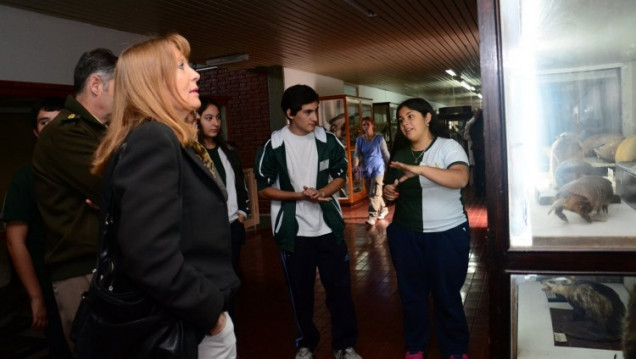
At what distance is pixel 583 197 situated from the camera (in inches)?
46.0

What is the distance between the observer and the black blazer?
4.18 ft

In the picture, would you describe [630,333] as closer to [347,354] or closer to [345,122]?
[347,354]

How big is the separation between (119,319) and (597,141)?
1.33m

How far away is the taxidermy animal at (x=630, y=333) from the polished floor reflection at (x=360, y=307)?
2.05m

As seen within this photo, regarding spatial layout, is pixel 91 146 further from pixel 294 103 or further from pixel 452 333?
pixel 452 333

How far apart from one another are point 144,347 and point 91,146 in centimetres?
88

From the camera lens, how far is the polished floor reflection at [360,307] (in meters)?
3.45

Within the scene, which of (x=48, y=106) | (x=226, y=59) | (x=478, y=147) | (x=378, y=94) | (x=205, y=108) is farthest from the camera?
(x=378, y=94)

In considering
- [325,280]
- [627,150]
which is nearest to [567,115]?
[627,150]

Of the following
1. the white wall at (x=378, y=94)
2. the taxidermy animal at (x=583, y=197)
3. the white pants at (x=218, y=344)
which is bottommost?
the white pants at (x=218, y=344)

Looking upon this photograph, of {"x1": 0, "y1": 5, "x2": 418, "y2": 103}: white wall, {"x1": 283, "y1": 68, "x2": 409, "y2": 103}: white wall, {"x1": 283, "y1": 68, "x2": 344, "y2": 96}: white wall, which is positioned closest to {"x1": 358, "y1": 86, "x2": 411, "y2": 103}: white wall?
{"x1": 283, "y1": 68, "x2": 409, "y2": 103}: white wall

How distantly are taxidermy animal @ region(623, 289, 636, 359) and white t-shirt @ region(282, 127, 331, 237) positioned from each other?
75.3 inches

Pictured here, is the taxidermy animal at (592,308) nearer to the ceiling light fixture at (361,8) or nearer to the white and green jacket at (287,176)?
the white and green jacket at (287,176)

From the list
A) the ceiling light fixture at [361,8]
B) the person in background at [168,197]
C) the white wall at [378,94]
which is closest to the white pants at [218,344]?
the person in background at [168,197]
